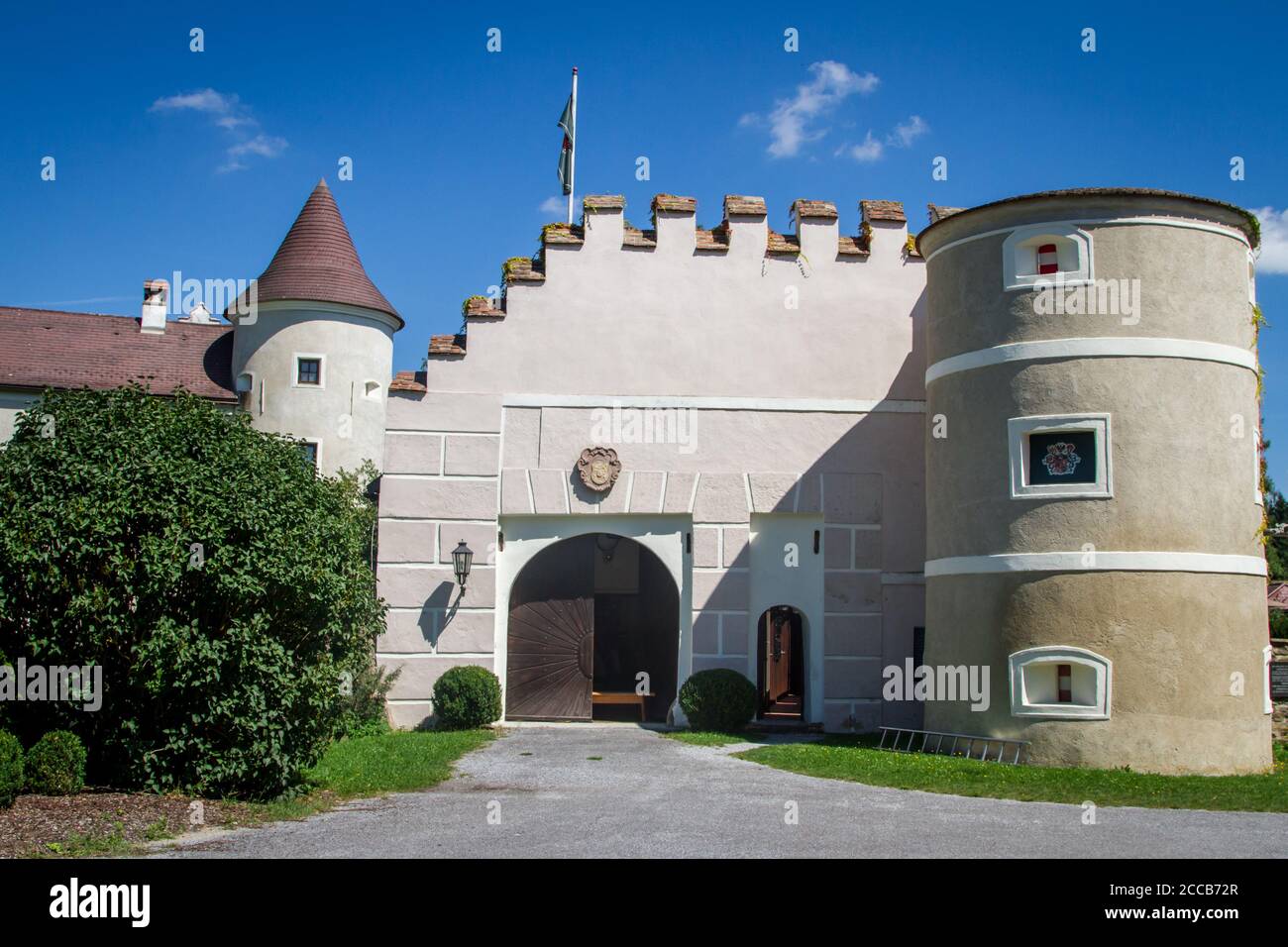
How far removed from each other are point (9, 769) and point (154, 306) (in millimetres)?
24259

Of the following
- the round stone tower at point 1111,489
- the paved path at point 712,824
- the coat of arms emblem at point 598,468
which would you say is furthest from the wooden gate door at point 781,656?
the paved path at point 712,824

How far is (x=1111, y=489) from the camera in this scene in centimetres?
1659

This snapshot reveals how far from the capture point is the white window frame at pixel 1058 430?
16.7 m

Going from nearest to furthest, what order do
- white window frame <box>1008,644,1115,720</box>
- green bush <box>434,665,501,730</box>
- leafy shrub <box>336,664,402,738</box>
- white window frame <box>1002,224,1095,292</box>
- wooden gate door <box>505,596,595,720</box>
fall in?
white window frame <box>1008,644,1115,720</box> < white window frame <box>1002,224,1095,292</box> < leafy shrub <box>336,664,402,738</box> < green bush <box>434,665,501,730</box> < wooden gate door <box>505,596,595,720</box>

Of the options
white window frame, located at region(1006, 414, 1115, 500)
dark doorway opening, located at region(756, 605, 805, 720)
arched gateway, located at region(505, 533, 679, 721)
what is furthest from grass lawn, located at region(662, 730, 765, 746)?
white window frame, located at region(1006, 414, 1115, 500)

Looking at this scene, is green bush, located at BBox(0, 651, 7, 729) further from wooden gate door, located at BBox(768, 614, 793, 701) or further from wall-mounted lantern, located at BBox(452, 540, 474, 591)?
wooden gate door, located at BBox(768, 614, 793, 701)

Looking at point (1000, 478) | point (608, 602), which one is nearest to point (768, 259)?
point (1000, 478)

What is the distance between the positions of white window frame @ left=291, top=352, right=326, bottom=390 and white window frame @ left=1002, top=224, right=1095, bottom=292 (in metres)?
16.1

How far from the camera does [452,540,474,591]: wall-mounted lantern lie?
811 inches

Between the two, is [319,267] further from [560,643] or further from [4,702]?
[4,702]

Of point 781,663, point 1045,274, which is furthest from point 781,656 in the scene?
point 1045,274

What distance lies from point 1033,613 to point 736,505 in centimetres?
592

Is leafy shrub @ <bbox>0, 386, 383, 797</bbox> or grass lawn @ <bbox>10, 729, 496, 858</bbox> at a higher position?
leafy shrub @ <bbox>0, 386, 383, 797</bbox>

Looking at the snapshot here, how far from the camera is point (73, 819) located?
10.7 meters
